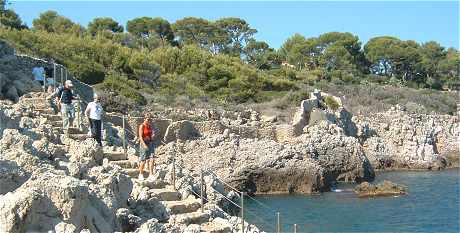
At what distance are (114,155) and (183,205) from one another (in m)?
2.51

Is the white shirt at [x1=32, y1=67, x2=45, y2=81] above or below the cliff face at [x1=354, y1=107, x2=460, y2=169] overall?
above

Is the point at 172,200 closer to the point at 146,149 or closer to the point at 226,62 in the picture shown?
the point at 146,149

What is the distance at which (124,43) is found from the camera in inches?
2359

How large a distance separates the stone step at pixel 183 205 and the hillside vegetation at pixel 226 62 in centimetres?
1859

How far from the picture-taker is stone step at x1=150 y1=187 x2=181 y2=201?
35.8ft

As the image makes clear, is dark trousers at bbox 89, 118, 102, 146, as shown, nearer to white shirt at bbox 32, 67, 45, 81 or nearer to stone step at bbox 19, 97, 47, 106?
stone step at bbox 19, 97, 47, 106

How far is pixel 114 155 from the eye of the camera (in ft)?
41.8

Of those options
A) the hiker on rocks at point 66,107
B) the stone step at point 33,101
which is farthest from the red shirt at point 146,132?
the stone step at point 33,101

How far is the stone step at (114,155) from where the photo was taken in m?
12.5

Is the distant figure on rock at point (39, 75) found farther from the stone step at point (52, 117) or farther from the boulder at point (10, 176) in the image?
the boulder at point (10, 176)

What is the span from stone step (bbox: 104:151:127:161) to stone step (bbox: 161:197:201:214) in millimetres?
2080

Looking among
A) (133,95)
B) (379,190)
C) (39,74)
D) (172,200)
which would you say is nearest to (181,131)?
(133,95)

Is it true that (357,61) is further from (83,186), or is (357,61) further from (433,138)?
(83,186)

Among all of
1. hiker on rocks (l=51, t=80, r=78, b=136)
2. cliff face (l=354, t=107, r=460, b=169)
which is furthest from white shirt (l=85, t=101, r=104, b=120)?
cliff face (l=354, t=107, r=460, b=169)
